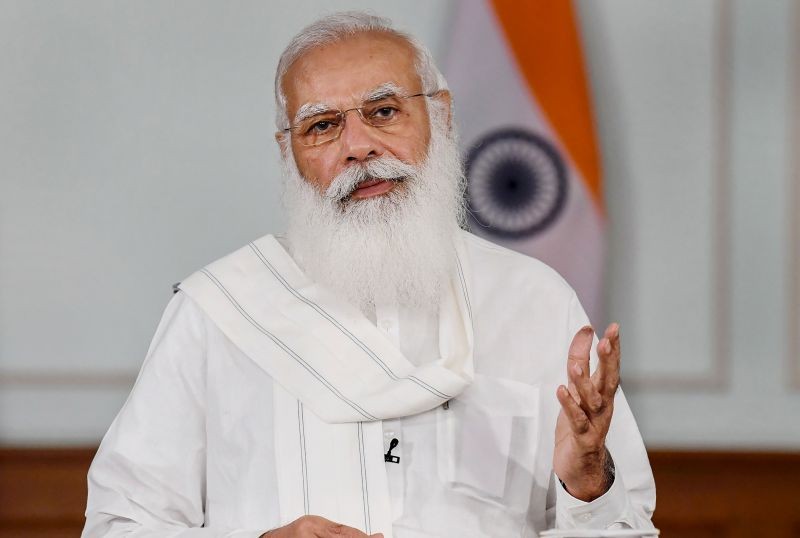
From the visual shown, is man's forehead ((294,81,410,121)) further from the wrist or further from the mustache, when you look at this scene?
the wrist

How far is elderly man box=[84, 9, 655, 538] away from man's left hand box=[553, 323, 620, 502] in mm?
73

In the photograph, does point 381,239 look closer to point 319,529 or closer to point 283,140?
point 283,140

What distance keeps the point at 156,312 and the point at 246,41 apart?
1.01 meters

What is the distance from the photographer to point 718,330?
3.84 metres

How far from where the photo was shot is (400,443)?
225cm

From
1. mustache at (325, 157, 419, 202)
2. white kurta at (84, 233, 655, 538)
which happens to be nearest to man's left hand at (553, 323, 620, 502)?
white kurta at (84, 233, 655, 538)

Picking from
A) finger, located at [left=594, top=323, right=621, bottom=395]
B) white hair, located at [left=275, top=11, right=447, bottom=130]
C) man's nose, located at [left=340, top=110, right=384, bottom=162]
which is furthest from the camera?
white hair, located at [left=275, top=11, right=447, bottom=130]

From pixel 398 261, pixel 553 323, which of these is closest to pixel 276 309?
pixel 398 261

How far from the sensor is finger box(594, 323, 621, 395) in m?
1.84

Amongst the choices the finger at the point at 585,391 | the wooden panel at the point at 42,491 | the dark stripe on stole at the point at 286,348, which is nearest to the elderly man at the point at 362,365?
the dark stripe on stole at the point at 286,348

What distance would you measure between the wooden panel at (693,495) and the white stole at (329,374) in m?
1.63

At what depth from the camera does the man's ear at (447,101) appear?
254 cm

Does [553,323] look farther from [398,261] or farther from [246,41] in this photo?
[246,41]

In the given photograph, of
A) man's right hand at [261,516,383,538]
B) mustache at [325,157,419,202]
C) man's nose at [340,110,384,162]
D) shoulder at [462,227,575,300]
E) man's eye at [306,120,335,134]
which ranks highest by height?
man's eye at [306,120,335,134]
